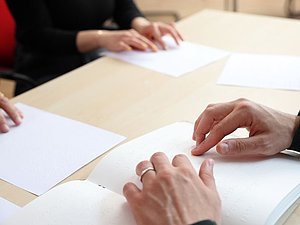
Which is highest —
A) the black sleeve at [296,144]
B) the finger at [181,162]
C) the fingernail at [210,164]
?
the finger at [181,162]

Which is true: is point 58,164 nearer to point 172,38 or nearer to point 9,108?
point 9,108

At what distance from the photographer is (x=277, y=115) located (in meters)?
0.92

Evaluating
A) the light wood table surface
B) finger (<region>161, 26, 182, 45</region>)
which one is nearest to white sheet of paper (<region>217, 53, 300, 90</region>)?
the light wood table surface

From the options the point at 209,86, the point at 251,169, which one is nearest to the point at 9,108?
the point at 209,86

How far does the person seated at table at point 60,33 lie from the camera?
1.69 m

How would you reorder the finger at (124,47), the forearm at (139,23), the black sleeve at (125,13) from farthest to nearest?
the black sleeve at (125,13) < the forearm at (139,23) < the finger at (124,47)

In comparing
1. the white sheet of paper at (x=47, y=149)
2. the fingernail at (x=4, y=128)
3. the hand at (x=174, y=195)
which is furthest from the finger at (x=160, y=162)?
the fingernail at (x=4, y=128)

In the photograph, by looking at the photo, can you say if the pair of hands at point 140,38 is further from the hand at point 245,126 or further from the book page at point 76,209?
the book page at point 76,209

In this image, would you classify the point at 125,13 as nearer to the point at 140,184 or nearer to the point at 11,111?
the point at 11,111

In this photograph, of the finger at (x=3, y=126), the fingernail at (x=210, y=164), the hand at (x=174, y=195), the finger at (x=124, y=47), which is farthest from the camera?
the finger at (x=124, y=47)

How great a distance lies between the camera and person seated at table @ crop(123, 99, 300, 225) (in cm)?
69

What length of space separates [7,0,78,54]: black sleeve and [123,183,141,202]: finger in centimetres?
106

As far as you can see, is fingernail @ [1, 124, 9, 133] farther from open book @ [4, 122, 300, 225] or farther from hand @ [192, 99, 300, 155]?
hand @ [192, 99, 300, 155]

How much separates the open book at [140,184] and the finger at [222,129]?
0.06ft
